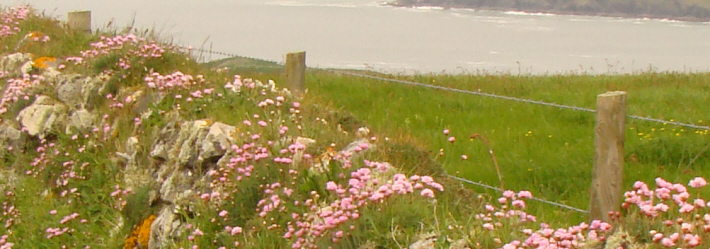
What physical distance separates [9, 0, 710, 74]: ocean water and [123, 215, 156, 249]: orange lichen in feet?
23.6

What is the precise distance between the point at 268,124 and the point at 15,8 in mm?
8222

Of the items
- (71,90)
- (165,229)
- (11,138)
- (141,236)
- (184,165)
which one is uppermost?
(71,90)

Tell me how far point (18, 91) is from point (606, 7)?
13112cm

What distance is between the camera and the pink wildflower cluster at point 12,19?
10743 mm

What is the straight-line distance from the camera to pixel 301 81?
7.21 metres

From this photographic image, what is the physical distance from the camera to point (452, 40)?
75312 millimetres

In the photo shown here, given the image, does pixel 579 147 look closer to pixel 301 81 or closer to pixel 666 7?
pixel 301 81

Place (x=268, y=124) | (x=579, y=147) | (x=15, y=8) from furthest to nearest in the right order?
(x=15, y=8)
(x=579, y=147)
(x=268, y=124)

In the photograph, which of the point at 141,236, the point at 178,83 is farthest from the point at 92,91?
the point at 141,236

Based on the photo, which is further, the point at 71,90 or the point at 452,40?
the point at 452,40

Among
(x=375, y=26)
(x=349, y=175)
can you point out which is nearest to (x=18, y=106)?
(x=349, y=175)

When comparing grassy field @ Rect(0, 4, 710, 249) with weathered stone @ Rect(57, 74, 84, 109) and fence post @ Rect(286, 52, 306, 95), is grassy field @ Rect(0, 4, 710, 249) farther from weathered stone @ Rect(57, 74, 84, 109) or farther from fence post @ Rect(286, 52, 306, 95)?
fence post @ Rect(286, 52, 306, 95)

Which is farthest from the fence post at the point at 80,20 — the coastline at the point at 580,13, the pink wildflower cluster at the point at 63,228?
the coastline at the point at 580,13

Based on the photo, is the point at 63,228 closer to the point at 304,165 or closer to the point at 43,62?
the point at 304,165
